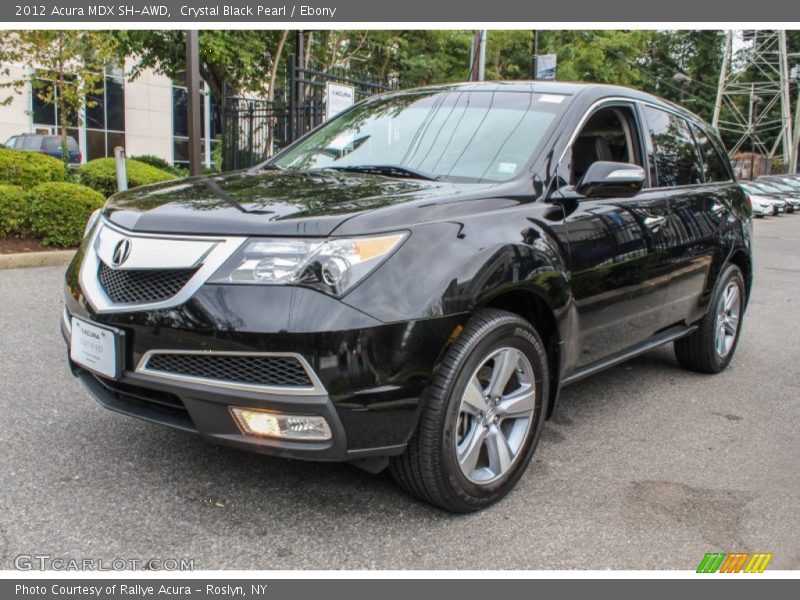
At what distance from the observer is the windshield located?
11.7 ft

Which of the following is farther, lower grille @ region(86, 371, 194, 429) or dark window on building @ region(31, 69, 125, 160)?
dark window on building @ region(31, 69, 125, 160)

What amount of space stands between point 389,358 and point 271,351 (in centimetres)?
40

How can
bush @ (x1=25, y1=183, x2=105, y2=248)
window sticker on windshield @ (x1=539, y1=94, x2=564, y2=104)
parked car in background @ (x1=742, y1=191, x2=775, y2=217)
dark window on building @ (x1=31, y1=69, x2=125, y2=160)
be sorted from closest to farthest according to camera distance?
1. window sticker on windshield @ (x1=539, y1=94, x2=564, y2=104)
2. bush @ (x1=25, y1=183, x2=105, y2=248)
3. dark window on building @ (x1=31, y1=69, x2=125, y2=160)
4. parked car in background @ (x1=742, y1=191, x2=775, y2=217)

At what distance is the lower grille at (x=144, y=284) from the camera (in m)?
2.67

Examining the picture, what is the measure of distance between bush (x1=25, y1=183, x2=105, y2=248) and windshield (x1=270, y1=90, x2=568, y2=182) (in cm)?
532

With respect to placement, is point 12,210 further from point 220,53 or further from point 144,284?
point 220,53

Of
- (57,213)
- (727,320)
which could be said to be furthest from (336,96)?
(727,320)

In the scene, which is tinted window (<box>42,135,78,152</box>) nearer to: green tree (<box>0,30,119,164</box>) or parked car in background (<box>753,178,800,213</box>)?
green tree (<box>0,30,119,164</box>)

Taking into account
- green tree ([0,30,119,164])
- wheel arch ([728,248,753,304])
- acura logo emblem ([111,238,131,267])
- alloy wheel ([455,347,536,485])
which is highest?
green tree ([0,30,119,164])

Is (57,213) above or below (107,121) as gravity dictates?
below

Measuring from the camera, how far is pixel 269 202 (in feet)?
9.50

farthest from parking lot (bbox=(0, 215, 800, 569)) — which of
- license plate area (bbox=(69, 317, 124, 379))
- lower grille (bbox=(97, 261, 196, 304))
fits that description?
lower grille (bbox=(97, 261, 196, 304))

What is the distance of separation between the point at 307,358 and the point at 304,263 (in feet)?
1.05

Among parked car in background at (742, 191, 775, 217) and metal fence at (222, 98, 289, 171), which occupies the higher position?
metal fence at (222, 98, 289, 171)
